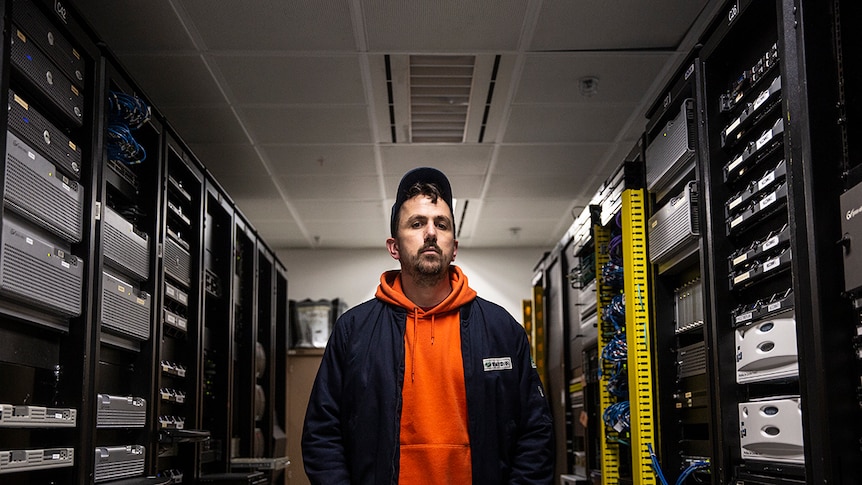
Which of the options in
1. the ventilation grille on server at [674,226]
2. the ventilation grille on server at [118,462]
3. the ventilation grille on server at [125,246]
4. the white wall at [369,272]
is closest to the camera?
the ventilation grille on server at [674,226]

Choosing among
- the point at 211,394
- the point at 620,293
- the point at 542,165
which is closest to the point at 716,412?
the point at 620,293

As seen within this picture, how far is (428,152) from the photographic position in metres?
6.88

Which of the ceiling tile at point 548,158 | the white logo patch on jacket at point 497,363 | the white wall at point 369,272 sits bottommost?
the white logo patch on jacket at point 497,363

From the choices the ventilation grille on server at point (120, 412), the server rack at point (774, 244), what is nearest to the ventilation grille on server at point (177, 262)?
the ventilation grille on server at point (120, 412)

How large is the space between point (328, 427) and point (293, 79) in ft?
10.6

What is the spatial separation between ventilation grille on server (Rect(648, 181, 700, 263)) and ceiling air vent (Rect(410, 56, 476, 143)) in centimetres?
185

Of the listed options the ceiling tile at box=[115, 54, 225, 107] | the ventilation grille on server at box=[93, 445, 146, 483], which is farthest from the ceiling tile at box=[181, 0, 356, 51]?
the ventilation grille on server at box=[93, 445, 146, 483]

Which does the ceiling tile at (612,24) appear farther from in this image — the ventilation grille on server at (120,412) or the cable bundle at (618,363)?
the ventilation grille on server at (120,412)

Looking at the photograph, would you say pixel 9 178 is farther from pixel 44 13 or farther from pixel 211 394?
pixel 211 394

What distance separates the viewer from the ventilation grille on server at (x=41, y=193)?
278cm

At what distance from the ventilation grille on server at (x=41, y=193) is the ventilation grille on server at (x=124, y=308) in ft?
1.25

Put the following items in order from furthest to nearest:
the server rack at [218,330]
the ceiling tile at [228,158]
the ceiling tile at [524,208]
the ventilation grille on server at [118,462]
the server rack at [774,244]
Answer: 1. the ceiling tile at [524,208]
2. the ceiling tile at [228,158]
3. the server rack at [218,330]
4. the ventilation grille on server at [118,462]
5. the server rack at [774,244]

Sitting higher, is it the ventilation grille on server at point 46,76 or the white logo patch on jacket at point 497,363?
the ventilation grille on server at point 46,76

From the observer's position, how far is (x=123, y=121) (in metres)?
3.79
